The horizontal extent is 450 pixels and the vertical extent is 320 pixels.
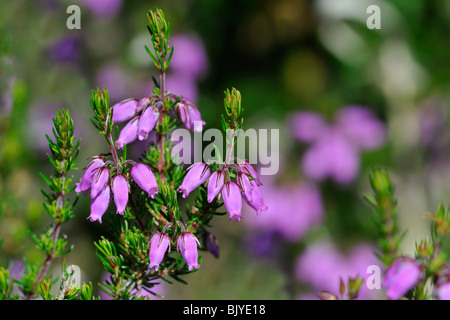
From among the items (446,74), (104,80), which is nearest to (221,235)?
(104,80)

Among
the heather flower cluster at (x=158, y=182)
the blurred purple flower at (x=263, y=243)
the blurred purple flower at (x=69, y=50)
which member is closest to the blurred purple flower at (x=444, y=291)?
the heather flower cluster at (x=158, y=182)

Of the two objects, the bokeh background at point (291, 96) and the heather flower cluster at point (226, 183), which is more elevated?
the bokeh background at point (291, 96)

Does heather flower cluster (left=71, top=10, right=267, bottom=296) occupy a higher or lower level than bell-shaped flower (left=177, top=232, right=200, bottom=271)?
higher

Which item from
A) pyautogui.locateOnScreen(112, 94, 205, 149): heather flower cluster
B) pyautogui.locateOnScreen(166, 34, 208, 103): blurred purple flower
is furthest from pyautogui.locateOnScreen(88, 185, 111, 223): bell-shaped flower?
pyautogui.locateOnScreen(166, 34, 208, 103): blurred purple flower

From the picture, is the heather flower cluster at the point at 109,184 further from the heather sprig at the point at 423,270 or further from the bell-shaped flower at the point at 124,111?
the heather sprig at the point at 423,270

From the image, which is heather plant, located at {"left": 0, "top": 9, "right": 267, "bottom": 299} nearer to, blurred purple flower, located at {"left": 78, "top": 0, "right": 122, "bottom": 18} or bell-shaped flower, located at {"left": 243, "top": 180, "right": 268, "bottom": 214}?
bell-shaped flower, located at {"left": 243, "top": 180, "right": 268, "bottom": 214}
